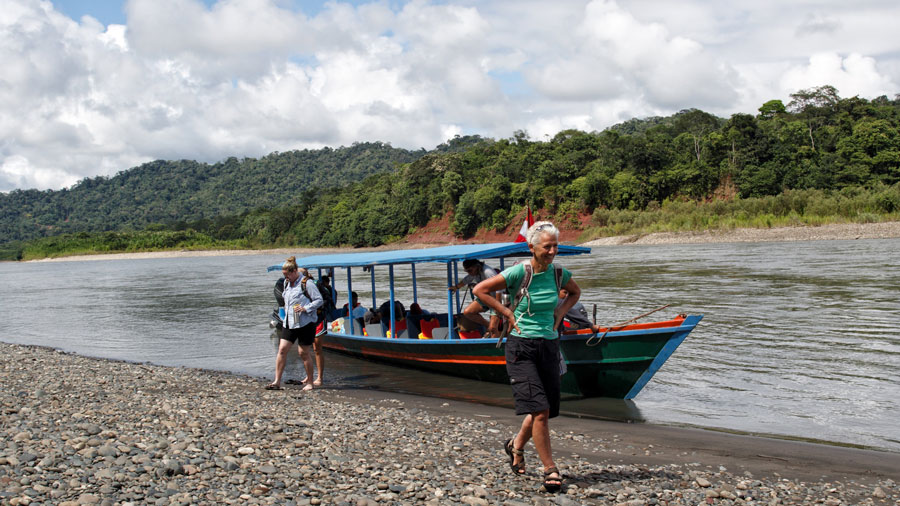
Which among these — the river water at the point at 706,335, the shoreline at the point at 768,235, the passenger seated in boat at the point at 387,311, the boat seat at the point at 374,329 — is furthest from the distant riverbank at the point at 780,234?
the boat seat at the point at 374,329

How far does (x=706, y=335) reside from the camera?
15.2m

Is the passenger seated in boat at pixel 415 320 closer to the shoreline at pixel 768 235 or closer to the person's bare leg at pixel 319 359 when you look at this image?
the person's bare leg at pixel 319 359

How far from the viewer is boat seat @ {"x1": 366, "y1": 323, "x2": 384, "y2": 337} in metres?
13.6

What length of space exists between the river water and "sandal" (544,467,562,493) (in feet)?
12.6

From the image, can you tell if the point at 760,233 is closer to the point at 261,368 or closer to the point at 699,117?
the point at 699,117

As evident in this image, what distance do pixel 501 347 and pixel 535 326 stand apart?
4.82 m

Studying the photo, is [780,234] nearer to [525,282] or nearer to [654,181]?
[654,181]

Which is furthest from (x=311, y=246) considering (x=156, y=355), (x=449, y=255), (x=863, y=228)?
(x=449, y=255)

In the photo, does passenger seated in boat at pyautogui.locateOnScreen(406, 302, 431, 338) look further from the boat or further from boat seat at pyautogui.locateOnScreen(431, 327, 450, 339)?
boat seat at pyautogui.locateOnScreen(431, 327, 450, 339)

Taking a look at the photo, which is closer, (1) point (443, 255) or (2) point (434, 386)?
(1) point (443, 255)

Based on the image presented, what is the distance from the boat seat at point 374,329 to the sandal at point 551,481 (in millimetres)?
8353

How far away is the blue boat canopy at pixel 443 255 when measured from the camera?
9938 millimetres

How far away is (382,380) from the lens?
12.3 metres

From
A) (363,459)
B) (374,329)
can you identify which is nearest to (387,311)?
(374,329)
